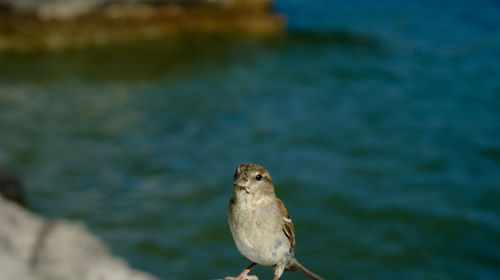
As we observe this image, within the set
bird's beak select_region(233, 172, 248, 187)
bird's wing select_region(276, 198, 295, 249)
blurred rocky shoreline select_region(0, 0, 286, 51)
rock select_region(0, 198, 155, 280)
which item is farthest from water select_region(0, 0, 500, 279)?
bird's beak select_region(233, 172, 248, 187)

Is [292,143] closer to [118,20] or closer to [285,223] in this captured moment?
[285,223]

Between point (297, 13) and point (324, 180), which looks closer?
point (324, 180)

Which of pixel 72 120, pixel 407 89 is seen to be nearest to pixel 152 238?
pixel 72 120

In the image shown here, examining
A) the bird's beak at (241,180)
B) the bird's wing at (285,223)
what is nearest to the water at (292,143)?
the bird's wing at (285,223)

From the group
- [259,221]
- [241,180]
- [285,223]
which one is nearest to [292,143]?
[285,223]

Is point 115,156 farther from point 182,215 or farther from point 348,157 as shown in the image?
point 348,157

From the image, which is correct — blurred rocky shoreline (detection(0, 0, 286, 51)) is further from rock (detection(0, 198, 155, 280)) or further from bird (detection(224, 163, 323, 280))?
bird (detection(224, 163, 323, 280))
